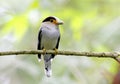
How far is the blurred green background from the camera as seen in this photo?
19.0 feet

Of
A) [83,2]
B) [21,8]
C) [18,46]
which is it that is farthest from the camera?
[83,2]

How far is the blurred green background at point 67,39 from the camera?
5805 mm

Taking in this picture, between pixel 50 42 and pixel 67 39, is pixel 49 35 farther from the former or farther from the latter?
pixel 67 39

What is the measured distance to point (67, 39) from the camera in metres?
6.37

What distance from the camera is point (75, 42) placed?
6.36 metres

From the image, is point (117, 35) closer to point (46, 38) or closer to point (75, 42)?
point (75, 42)

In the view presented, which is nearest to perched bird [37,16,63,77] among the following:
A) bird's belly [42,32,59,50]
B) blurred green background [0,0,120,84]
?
bird's belly [42,32,59,50]

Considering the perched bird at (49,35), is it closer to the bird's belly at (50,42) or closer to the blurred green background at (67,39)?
the bird's belly at (50,42)

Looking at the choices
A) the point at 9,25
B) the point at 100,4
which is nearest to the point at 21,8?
the point at 9,25

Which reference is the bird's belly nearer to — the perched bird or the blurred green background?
the perched bird

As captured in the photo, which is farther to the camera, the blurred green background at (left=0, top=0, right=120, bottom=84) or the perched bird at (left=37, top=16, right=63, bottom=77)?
the blurred green background at (left=0, top=0, right=120, bottom=84)

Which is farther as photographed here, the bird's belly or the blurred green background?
the blurred green background

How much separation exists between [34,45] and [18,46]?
0.40 meters

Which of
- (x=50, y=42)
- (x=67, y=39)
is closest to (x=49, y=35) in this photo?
(x=50, y=42)
